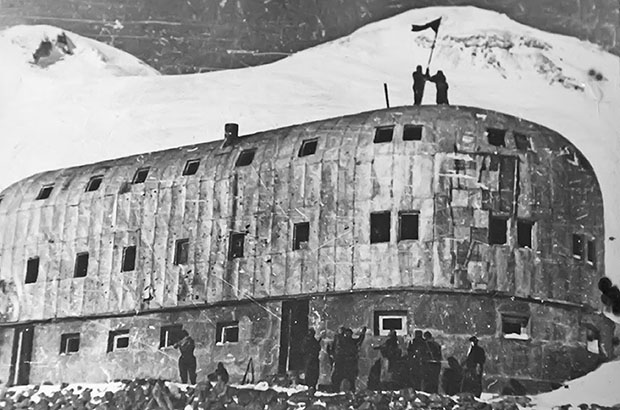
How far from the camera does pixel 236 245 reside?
16.6 feet

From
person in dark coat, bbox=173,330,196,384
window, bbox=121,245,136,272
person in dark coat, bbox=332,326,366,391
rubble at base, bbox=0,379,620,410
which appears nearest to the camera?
rubble at base, bbox=0,379,620,410

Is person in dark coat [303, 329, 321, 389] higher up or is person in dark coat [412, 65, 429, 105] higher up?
person in dark coat [412, 65, 429, 105]

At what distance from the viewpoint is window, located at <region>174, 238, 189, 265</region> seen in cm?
511

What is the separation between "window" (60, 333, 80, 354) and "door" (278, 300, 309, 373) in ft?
3.53

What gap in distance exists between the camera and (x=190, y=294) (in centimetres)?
505

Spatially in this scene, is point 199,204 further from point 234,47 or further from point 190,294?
point 234,47

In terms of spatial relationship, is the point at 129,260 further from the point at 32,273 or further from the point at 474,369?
the point at 474,369

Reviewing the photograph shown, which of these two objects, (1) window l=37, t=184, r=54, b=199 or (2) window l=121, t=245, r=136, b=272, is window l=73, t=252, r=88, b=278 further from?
(1) window l=37, t=184, r=54, b=199

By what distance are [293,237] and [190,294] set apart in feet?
1.97

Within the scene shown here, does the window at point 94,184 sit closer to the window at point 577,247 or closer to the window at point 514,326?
the window at point 514,326

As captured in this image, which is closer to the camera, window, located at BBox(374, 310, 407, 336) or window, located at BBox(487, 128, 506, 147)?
window, located at BBox(374, 310, 407, 336)

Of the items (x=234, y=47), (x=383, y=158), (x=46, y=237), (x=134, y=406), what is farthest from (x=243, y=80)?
(x=134, y=406)

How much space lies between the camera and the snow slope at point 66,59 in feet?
17.6

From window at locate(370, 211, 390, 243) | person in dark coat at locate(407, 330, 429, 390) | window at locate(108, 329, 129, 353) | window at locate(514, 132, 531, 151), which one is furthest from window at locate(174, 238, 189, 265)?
window at locate(514, 132, 531, 151)
